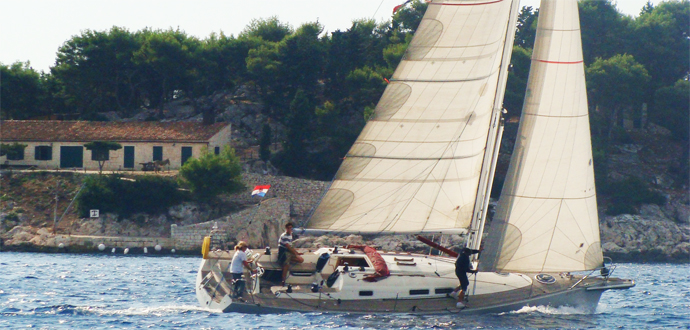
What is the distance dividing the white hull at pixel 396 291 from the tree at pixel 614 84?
4326cm

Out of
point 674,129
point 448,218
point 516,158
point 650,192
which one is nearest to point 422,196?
point 448,218

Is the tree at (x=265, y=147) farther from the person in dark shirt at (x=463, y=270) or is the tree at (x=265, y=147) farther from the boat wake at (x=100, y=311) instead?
the person in dark shirt at (x=463, y=270)

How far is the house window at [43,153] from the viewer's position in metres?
52.1

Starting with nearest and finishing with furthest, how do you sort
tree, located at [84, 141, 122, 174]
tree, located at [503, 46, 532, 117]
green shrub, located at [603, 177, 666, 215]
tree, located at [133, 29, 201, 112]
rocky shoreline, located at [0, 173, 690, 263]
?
rocky shoreline, located at [0, 173, 690, 263] → tree, located at [84, 141, 122, 174] → green shrub, located at [603, 177, 666, 215] → tree, located at [503, 46, 532, 117] → tree, located at [133, 29, 201, 112]

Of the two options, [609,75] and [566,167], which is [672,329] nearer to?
[566,167]

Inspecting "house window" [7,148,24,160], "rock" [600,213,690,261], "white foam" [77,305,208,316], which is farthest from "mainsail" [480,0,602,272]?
"house window" [7,148,24,160]

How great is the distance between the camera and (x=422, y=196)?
19.4 m

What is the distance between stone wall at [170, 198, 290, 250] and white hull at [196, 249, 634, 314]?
75.6ft

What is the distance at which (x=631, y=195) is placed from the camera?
54.2 metres

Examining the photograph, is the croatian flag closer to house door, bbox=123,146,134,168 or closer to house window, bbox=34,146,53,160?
house door, bbox=123,146,134,168

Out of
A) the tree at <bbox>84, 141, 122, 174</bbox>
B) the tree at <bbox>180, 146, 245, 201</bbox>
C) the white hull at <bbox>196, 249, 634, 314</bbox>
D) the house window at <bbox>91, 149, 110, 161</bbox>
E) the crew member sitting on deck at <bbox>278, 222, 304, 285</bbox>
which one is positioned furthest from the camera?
the house window at <bbox>91, 149, 110, 161</bbox>

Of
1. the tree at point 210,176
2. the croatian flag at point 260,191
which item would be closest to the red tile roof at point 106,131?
the tree at point 210,176

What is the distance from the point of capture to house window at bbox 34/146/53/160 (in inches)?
2052

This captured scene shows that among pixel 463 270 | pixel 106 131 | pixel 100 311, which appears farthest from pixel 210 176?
pixel 463 270
